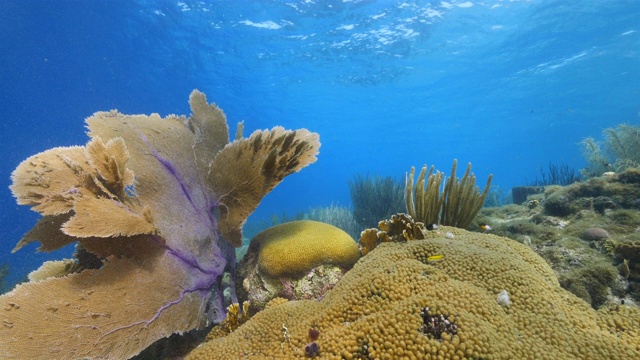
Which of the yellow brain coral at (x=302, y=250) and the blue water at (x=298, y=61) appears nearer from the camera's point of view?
the yellow brain coral at (x=302, y=250)

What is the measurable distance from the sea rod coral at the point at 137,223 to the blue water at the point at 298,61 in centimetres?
1185

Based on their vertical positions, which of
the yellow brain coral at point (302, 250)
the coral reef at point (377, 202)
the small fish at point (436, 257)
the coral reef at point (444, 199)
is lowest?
the small fish at point (436, 257)

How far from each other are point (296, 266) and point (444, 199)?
7.27 feet

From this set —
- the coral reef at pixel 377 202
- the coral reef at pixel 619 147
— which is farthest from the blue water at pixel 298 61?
the coral reef at pixel 619 147

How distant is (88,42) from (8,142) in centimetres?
2113

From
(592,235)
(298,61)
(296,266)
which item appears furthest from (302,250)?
(298,61)

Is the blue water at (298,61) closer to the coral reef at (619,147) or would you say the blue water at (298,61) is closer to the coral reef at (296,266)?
the coral reef at (619,147)

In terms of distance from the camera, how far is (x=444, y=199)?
3.92m

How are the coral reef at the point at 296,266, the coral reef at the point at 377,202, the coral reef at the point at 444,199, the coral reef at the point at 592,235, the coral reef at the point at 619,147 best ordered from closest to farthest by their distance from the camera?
the coral reef at the point at 592,235 → the coral reef at the point at 296,266 → the coral reef at the point at 444,199 → the coral reef at the point at 377,202 → the coral reef at the point at 619,147

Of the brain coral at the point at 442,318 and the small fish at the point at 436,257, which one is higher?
the small fish at the point at 436,257

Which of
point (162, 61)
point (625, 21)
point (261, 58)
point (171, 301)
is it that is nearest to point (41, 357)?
point (171, 301)

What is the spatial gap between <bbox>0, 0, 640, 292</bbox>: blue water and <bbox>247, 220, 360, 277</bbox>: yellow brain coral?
11.3 meters

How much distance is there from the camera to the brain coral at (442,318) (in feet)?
5.32

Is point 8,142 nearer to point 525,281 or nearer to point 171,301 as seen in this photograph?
point 171,301
